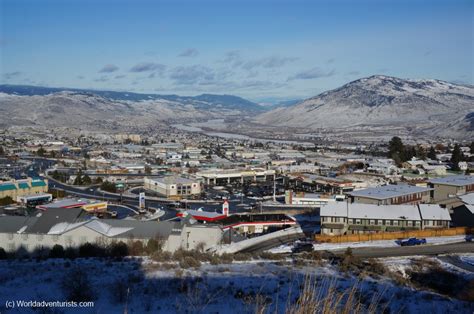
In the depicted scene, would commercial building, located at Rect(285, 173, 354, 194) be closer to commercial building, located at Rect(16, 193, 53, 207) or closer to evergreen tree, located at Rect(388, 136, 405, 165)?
evergreen tree, located at Rect(388, 136, 405, 165)

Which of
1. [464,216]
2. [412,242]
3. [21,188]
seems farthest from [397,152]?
[412,242]

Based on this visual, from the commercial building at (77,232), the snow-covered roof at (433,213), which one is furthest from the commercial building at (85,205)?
the snow-covered roof at (433,213)

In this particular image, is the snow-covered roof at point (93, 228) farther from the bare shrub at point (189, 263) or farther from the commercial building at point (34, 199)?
the commercial building at point (34, 199)

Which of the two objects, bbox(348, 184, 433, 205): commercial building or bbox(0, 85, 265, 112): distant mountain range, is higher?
bbox(0, 85, 265, 112): distant mountain range

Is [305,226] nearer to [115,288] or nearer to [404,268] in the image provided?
[404,268]

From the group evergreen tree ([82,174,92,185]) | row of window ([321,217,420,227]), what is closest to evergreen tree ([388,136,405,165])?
evergreen tree ([82,174,92,185])

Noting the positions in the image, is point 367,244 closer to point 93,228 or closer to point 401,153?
point 93,228

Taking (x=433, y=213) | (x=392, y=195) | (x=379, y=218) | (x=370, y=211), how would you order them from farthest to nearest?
(x=392, y=195), (x=370, y=211), (x=433, y=213), (x=379, y=218)
